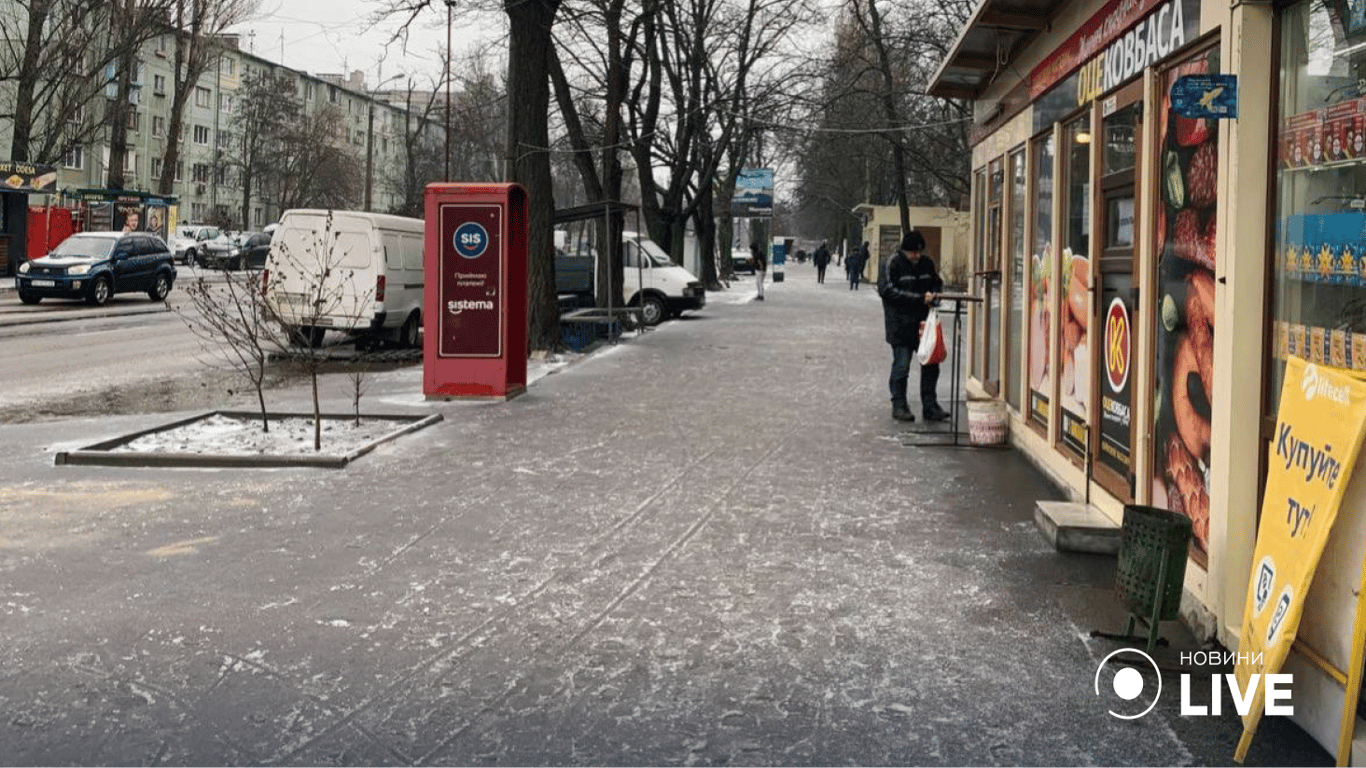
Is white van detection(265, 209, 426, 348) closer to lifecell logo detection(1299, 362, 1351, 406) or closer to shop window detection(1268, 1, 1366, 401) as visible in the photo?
shop window detection(1268, 1, 1366, 401)

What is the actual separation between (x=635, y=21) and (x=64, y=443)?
833 inches

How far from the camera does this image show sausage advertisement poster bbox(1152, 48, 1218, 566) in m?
5.95

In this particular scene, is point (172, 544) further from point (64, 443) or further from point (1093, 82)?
point (1093, 82)

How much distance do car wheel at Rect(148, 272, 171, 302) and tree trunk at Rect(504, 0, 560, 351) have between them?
1718 cm

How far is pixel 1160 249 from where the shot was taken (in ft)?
22.5

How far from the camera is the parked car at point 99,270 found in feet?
98.6

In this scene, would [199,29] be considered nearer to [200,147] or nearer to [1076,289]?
[200,147]

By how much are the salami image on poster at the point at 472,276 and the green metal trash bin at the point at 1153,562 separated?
954 centimetres

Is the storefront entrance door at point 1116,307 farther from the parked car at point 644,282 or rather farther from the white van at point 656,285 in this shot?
the white van at point 656,285

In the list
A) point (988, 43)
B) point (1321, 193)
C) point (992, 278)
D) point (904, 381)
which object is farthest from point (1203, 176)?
point (904, 381)

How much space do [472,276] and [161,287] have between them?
21354 mm

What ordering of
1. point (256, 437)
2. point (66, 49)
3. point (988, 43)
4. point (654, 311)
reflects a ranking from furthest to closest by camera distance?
point (66, 49) → point (654, 311) → point (988, 43) → point (256, 437)

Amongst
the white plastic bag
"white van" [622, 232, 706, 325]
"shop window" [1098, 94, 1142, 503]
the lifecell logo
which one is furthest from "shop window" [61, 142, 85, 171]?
the lifecell logo

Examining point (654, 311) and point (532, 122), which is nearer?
point (532, 122)
